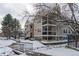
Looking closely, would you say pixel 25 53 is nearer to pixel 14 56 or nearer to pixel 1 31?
pixel 14 56

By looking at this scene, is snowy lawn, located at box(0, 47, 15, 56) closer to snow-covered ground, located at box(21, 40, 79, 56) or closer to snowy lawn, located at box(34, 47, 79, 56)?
snow-covered ground, located at box(21, 40, 79, 56)

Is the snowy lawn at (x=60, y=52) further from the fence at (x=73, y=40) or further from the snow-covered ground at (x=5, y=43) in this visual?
the snow-covered ground at (x=5, y=43)

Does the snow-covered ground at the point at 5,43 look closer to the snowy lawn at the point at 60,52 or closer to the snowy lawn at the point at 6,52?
the snowy lawn at the point at 6,52

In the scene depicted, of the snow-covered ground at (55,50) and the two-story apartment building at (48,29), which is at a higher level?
the two-story apartment building at (48,29)

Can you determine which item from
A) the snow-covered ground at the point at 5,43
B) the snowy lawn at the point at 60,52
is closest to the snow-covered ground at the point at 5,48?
the snow-covered ground at the point at 5,43

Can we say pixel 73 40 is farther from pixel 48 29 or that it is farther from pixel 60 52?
pixel 48 29

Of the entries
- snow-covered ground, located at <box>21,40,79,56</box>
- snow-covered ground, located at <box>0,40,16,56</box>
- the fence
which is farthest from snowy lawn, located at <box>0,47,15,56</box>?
the fence

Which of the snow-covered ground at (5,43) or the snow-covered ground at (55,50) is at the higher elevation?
the snow-covered ground at (5,43)

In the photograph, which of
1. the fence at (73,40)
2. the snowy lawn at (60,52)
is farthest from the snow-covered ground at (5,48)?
the fence at (73,40)

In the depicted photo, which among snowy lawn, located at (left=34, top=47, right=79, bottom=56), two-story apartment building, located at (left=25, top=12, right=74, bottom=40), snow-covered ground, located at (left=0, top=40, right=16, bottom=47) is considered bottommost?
snowy lawn, located at (left=34, top=47, right=79, bottom=56)

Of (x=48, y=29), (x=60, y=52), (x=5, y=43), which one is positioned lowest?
(x=60, y=52)

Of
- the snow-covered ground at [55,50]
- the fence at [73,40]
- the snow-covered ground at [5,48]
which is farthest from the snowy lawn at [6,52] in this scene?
the fence at [73,40]

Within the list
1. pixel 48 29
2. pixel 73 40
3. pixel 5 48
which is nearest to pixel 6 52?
pixel 5 48

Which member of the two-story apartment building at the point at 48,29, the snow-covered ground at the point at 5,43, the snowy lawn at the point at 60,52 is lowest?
the snowy lawn at the point at 60,52
